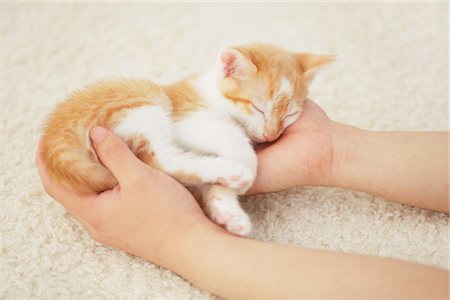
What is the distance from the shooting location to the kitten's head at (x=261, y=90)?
129 centimetres

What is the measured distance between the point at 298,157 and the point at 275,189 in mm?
100

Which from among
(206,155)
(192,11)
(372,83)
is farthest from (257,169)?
(192,11)

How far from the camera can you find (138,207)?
3.56 feet

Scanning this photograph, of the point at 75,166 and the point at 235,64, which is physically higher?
the point at 235,64

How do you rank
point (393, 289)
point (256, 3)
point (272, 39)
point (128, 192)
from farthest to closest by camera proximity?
1. point (256, 3)
2. point (272, 39)
3. point (128, 192)
4. point (393, 289)

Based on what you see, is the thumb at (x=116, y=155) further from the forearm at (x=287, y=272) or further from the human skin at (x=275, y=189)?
the forearm at (x=287, y=272)

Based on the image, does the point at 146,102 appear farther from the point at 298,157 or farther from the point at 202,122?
the point at 298,157

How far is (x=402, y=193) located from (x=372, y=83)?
2.43 feet

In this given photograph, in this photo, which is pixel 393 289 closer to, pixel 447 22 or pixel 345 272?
pixel 345 272

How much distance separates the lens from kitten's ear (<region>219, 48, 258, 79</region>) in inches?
49.4

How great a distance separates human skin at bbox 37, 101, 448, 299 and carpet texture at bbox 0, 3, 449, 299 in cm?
7

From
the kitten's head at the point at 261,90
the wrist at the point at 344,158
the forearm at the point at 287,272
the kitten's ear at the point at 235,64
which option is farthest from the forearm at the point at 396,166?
the forearm at the point at 287,272

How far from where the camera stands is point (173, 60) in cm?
206

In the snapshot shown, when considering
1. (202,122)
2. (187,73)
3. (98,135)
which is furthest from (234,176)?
(187,73)
